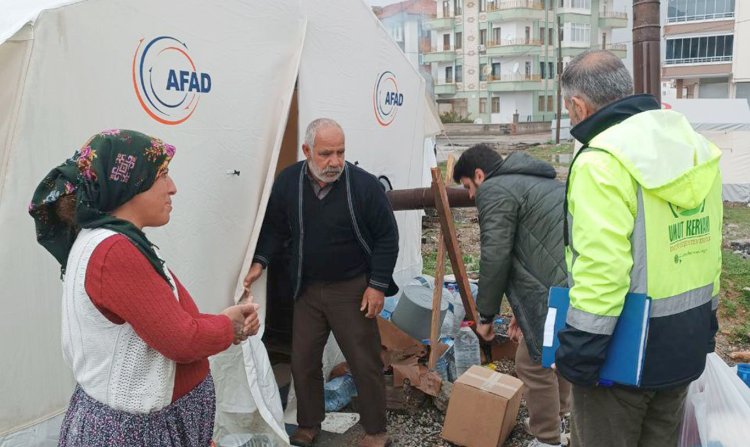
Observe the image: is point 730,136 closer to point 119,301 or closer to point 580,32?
point 119,301

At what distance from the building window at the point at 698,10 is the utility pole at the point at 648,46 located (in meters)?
46.7

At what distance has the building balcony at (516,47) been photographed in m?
47.5

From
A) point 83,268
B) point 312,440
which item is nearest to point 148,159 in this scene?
point 83,268

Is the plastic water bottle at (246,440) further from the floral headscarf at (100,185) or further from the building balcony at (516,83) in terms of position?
the building balcony at (516,83)

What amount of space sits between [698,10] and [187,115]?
48.6 metres

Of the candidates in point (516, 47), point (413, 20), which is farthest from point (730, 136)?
point (413, 20)

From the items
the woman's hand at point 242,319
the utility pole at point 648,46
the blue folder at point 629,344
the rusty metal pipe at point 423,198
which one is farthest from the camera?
the rusty metal pipe at point 423,198

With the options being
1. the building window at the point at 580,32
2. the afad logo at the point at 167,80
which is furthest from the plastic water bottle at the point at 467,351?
the building window at the point at 580,32

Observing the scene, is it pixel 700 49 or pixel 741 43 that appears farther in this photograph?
pixel 700 49

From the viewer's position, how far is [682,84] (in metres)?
44.4

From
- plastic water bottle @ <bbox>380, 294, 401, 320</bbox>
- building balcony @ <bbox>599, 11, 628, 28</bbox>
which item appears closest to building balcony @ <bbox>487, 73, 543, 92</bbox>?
building balcony @ <bbox>599, 11, 628, 28</bbox>

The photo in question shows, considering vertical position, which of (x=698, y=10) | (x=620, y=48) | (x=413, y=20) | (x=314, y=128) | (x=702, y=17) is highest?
(x=413, y=20)

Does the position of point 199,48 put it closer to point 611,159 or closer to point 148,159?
point 148,159

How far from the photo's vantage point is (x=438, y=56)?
51.9m
